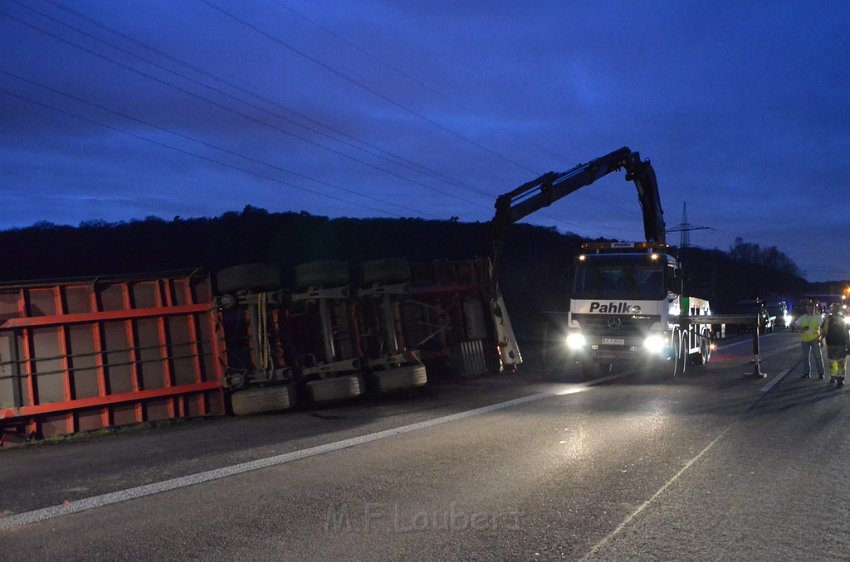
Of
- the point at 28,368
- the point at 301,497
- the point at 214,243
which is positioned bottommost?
the point at 301,497

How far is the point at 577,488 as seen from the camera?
20.1 feet

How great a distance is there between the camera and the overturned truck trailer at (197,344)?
970 cm

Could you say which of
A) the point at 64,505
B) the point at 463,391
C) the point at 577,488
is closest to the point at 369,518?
the point at 577,488

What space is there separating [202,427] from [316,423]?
1.62 metres

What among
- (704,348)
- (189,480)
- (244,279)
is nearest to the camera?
(189,480)

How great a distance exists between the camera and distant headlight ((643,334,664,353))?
14516 millimetres

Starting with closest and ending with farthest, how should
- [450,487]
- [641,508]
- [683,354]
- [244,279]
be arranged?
[641,508] → [450,487] → [244,279] → [683,354]

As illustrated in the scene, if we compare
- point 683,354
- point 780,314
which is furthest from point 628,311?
point 780,314

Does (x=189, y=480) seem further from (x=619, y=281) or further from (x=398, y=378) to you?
(x=619, y=281)

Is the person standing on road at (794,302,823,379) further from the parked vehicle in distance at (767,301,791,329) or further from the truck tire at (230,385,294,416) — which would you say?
the parked vehicle in distance at (767,301,791,329)

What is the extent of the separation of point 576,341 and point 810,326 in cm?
459

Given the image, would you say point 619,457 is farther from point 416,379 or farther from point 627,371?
point 627,371

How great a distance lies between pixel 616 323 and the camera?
1502cm

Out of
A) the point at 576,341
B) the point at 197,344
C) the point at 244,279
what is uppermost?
the point at 244,279
